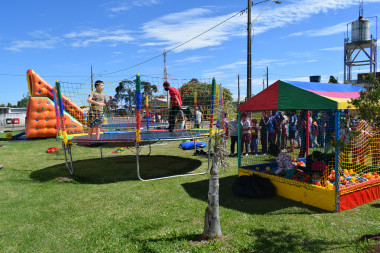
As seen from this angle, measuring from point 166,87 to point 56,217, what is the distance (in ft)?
13.6

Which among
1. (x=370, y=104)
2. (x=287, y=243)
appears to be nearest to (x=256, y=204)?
(x=287, y=243)

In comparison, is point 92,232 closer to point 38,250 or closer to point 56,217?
point 38,250

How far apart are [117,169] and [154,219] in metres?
4.58

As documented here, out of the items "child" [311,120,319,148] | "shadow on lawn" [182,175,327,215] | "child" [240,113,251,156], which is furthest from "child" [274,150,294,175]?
"child" [311,120,319,148]

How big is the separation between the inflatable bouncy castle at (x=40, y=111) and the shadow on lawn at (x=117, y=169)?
6.78 metres

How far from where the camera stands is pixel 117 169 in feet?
28.5

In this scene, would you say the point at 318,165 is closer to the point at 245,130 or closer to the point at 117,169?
the point at 245,130

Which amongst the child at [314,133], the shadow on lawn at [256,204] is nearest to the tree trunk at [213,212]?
the shadow on lawn at [256,204]

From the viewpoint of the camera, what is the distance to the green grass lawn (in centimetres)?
358

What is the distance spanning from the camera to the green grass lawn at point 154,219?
3.58 meters

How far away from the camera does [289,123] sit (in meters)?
11.8

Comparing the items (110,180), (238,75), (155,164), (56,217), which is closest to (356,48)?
(238,75)

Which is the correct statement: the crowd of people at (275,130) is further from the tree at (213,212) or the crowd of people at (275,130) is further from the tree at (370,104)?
the tree at (370,104)

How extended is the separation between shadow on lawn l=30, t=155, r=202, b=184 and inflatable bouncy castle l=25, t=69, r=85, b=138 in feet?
22.2
